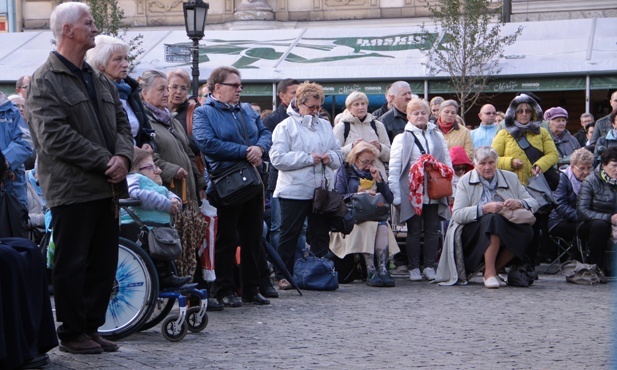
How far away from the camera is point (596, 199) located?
1447 centimetres

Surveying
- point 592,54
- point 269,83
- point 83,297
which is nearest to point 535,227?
point 83,297

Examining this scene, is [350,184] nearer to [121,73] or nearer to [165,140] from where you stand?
[165,140]

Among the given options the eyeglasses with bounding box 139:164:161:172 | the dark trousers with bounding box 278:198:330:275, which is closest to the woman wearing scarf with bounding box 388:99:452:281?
the dark trousers with bounding box 278:198:330:275

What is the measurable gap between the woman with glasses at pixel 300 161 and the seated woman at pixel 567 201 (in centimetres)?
369

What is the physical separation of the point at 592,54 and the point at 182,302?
61.6ft

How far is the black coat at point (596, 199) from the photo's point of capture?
47.2 ft

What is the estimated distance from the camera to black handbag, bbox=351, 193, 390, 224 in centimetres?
1322

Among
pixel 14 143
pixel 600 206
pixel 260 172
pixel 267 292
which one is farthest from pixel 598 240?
pixel 14 143

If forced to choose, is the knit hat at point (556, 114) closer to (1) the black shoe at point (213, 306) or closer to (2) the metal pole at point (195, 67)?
(2) the metal pole at point (195, 67)

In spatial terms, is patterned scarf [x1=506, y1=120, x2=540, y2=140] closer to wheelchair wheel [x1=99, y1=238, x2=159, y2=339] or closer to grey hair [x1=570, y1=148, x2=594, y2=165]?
grey hair [x1=570, y1=148, x2=594, y2=165]

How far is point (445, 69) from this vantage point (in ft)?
89.4

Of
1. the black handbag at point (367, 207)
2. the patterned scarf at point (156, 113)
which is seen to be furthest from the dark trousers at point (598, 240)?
the patterned scarf at point (156, 113)

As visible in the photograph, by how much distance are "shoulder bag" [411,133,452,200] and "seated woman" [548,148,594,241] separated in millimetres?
1885

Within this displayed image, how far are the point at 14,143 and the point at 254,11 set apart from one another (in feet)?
81.6
